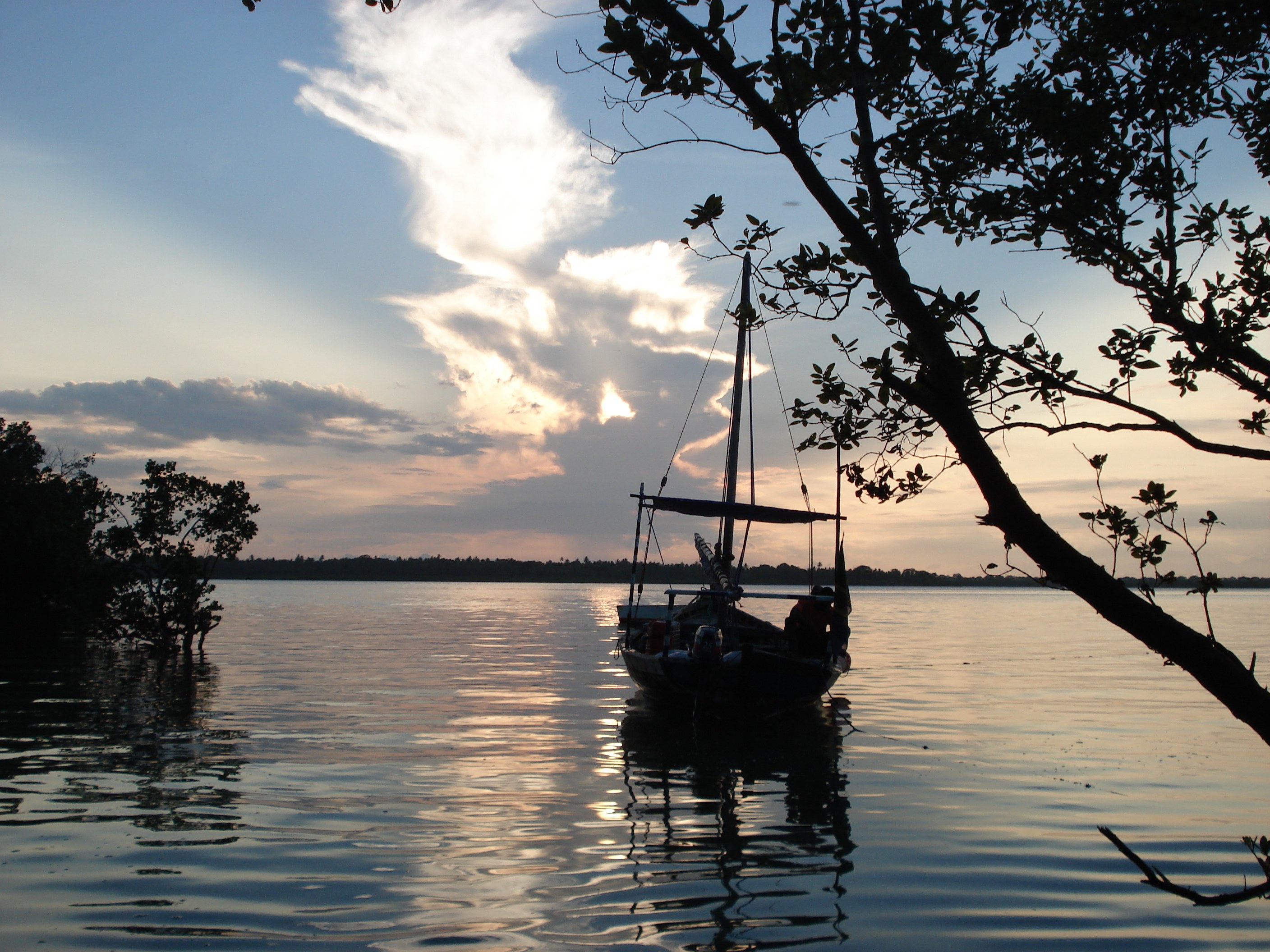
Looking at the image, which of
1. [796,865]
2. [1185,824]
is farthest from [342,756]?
[1185,824]

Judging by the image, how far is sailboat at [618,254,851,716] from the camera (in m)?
18.1

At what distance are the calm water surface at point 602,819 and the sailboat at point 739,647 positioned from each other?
820 millimetres

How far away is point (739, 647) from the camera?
65.7 feet

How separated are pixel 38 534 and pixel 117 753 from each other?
3086 cm

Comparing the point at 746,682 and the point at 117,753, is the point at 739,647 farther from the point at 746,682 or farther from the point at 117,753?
the point at 117,753

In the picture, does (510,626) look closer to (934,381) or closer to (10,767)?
(10,767)

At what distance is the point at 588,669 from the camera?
31.1 m

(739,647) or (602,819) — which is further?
(739,647)

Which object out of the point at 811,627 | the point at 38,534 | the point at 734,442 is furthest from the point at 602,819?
the point at 38,534

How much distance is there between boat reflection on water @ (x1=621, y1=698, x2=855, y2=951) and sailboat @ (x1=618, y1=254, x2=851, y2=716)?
0.85 metres

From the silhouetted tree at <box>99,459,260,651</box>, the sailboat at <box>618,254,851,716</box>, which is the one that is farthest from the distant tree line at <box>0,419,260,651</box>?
the sailboat at <box>618,254,851,716</box>

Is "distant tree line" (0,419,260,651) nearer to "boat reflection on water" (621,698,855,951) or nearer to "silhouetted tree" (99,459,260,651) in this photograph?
"silhouetted tree" (99,459,260,651)

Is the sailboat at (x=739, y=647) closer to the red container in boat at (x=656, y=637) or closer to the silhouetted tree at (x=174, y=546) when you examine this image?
the red container in boat at (x=656, y=637)

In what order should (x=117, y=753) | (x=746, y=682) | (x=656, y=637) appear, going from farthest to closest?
(x=656, y=637)
(x=746, y=682)
(x=117, y=753)
